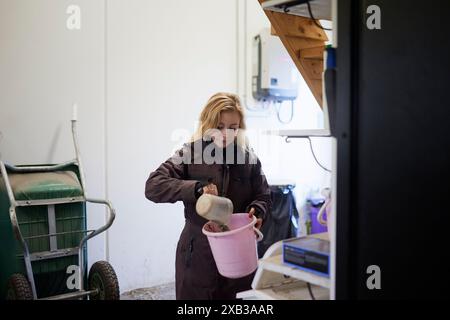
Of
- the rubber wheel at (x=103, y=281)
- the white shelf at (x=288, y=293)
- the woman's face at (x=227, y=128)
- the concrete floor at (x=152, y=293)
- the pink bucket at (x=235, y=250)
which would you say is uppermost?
the woman's face at (x=227, y=128)

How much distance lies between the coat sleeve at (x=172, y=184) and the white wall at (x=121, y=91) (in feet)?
1.75

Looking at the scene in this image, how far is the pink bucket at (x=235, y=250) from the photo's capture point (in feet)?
4.89

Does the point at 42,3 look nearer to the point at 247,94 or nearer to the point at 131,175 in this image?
the point at 131,175

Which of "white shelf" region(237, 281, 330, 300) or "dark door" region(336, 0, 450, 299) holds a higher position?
"dark door" region(336, 0, 450, 299)

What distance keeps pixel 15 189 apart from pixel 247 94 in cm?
159

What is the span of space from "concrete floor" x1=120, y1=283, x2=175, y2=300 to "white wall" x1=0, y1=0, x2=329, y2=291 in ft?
0.14

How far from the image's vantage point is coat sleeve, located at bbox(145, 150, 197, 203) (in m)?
1.67

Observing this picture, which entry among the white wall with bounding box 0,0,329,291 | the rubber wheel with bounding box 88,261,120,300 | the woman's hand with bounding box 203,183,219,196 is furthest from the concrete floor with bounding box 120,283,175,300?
the woman's hand with bounding box 203,183,219,196

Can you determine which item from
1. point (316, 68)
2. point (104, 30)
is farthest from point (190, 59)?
point (316, 68)

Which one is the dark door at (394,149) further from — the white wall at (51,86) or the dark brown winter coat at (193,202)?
the white wall at (51,86)

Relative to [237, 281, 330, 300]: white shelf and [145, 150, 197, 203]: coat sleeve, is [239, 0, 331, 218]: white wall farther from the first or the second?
[237, 281, 330, 300]: white shelf

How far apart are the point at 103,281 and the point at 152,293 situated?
0.30 meters

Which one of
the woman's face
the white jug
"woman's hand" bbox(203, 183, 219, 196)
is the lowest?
the white jug

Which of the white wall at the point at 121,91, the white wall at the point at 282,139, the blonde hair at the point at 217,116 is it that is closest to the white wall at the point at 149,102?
the white wall at the point at 121,91
